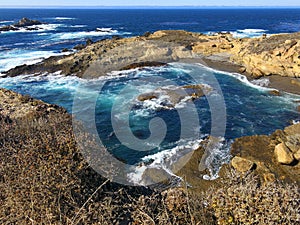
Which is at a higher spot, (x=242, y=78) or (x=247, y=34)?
(x=242, y=78)

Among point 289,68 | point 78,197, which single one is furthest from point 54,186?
point 289,68

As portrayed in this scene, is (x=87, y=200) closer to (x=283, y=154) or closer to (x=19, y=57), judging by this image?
(x=283, y=154)

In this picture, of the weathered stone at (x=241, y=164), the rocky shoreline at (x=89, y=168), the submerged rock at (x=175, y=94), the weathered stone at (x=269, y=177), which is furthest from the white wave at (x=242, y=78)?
the weathered stone at (x=269, y=177)

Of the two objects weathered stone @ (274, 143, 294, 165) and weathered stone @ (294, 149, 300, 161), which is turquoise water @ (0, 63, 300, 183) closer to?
weathered stone @ (274, 143, 294, 165)

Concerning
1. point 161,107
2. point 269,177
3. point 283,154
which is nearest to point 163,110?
point 161,107

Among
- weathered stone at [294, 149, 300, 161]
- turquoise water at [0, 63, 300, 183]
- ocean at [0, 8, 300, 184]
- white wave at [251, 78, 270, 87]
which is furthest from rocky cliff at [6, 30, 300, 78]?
weathered stone at [294, 149, 300, 161]

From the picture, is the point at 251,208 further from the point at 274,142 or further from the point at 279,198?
the point at 274,142
